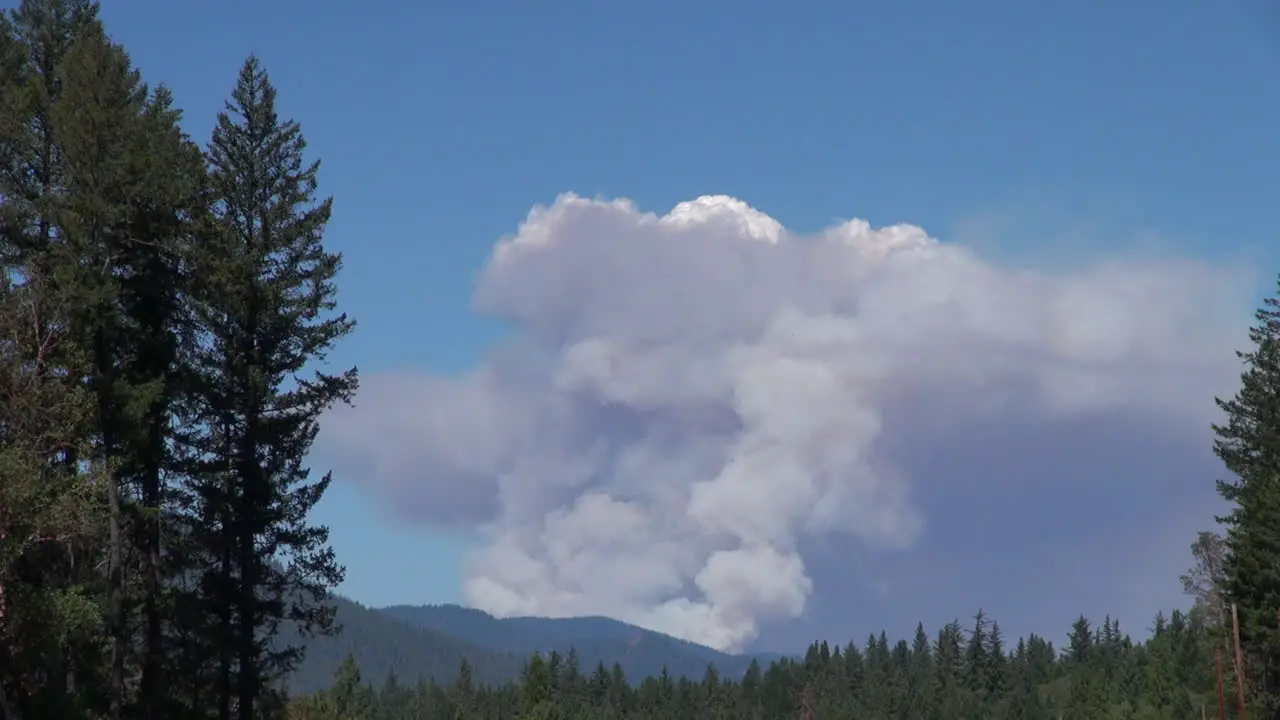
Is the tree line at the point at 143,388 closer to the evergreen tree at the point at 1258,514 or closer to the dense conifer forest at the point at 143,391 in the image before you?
the dense conifer forest at the point at 143,391

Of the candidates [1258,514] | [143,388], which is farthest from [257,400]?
[1258,514]

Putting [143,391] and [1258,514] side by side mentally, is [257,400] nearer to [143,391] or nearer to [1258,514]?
[143,391]

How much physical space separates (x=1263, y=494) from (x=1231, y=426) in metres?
7.26

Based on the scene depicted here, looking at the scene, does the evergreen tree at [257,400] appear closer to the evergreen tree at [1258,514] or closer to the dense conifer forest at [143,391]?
the dense conifer forest at [143,391]

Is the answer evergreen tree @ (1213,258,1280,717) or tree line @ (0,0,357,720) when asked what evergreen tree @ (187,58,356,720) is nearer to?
tree line @ (0,0,357,720)

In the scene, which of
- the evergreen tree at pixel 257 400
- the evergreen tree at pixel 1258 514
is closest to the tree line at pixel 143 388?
the evergreen tree at pixel 257 400

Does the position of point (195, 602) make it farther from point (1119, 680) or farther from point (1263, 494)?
point (1119, 680)

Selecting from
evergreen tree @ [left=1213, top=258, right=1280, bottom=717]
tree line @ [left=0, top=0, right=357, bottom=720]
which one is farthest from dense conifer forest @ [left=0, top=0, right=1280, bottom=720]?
evergreen tree @ [left=1213, top=258, right=1280, bottom=717]

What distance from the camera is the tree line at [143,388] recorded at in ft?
99.6

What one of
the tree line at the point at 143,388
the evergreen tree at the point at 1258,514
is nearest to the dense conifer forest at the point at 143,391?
the tree line at the point at 143,388

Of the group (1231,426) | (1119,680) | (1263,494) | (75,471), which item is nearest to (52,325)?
(75,471)

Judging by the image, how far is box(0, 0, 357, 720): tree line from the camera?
A: 30.3 metres

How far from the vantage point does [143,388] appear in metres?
34.3

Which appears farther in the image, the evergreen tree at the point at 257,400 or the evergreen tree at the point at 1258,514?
the evergreen tree at the point at 1258,514
